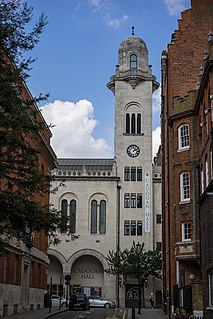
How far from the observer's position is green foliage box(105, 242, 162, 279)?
5562 centimetres

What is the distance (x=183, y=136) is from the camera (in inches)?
1293

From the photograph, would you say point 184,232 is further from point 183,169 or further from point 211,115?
point 211,115

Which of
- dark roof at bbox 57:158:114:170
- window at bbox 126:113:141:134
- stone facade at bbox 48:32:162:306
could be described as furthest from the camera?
dark roof at bbox 57:158:114:170

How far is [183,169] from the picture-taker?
106 ft

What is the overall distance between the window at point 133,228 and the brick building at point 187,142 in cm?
2594

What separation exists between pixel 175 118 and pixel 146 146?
101 feet

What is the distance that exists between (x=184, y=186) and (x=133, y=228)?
30050 millimetres

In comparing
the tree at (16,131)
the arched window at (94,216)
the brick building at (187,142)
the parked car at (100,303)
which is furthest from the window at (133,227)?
the tree at (16,131)

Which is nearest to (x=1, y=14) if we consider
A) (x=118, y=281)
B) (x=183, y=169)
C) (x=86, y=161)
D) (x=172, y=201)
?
(x=183, y=169)

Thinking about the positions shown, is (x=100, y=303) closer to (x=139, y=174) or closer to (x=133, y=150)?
(x=139, y=174)

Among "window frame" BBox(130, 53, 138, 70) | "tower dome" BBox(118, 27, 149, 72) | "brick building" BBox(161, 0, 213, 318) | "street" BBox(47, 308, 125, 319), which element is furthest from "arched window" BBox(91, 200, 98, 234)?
"brick building" BBox(161, 0, 213, 318)

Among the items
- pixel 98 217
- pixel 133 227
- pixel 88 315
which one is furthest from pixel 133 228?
pixel 88 315

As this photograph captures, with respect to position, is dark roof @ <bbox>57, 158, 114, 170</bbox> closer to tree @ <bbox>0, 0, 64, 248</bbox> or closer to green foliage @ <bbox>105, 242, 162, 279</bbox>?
green foliage @ <bbox>105, 242, 162, 279</bbox>

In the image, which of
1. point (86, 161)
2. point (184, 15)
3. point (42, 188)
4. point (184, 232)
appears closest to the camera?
point (42, 188)
